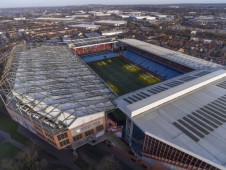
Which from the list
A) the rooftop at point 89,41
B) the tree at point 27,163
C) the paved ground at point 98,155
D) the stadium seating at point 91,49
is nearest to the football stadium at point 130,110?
the paved ground at point 98,155

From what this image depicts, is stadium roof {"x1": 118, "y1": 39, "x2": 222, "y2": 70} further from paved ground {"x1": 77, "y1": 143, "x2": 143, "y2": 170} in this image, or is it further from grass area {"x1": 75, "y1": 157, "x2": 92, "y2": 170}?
grass area {"x1": 75, "y1": 157, "x2": 92, "y2": 170}

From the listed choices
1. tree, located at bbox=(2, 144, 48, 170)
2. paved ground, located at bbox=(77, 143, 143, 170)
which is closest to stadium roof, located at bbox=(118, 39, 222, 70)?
paved ground, located at bbox=(77, 143, 143, 170)

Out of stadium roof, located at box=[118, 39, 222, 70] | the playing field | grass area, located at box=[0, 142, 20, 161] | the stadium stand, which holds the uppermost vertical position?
stadium roof, located at box=[118, 39, 222, 70]

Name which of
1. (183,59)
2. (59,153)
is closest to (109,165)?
(59,153)

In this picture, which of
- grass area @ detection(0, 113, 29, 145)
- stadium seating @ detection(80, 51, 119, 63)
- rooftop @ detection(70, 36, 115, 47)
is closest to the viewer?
grass area @ detection(0, 113, 29, 145)

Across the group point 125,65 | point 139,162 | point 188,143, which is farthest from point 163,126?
point 125,65

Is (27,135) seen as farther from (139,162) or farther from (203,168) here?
(203,168)

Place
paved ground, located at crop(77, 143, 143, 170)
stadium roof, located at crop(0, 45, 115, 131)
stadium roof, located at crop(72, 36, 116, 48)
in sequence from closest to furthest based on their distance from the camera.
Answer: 1. paved ground, located at crop(77, 143, 143, 170)
2. stadium roof, located at crop(0, 45, 115, 131)
3. stadium roof, located at crop(72, 36, 116, 48)

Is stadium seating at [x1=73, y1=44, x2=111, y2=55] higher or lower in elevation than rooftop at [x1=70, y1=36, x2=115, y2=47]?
lower
